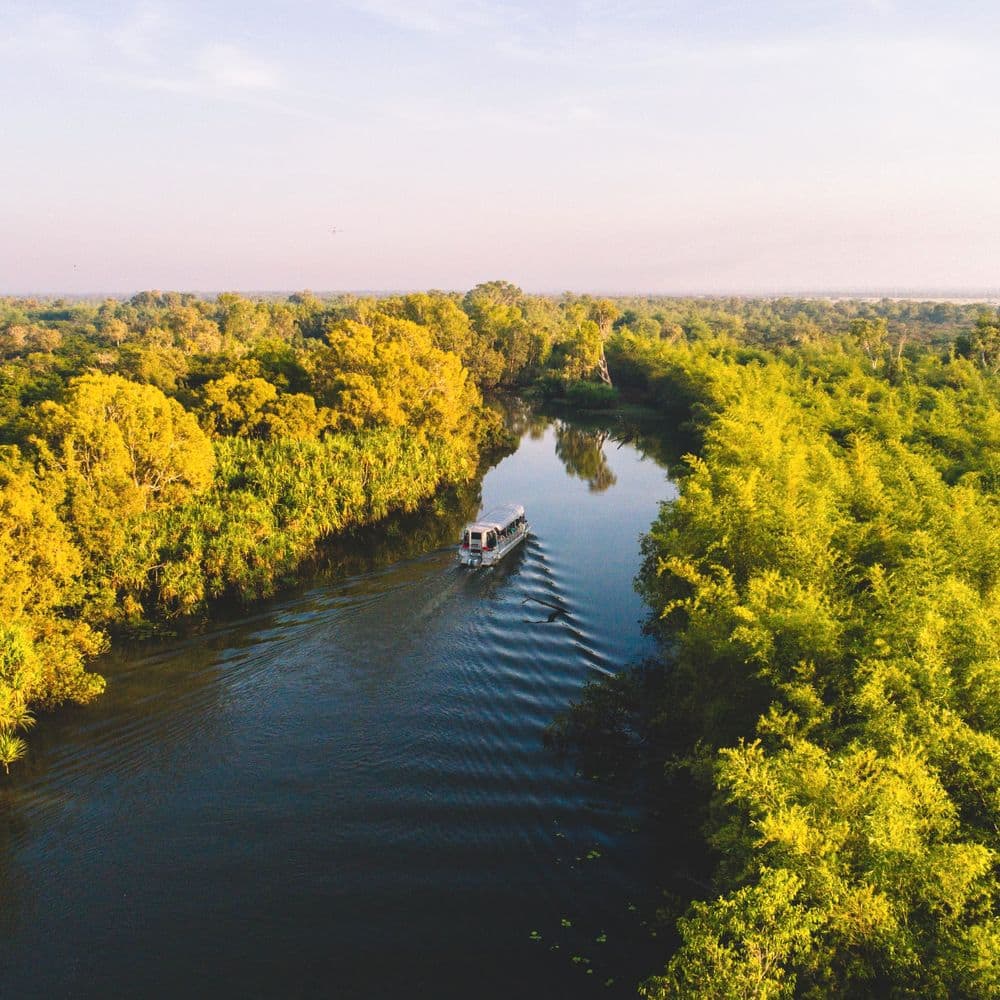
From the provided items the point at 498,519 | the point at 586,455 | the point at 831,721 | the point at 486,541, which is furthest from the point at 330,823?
the point at 586,455

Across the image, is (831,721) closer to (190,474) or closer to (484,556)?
(484,556)

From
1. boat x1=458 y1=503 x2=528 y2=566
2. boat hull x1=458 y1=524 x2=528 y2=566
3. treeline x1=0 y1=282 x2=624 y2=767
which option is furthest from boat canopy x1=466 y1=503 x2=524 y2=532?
treeline x1=0 y1=282 x2=624 y2=767

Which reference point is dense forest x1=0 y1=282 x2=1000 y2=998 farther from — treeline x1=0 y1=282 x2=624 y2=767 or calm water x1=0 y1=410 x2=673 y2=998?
calm water x1=0 y1=410 x2=673 y2=998

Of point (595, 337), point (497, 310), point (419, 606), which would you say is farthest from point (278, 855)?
point (497, 310)

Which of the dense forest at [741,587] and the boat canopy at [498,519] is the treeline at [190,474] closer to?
the dense forest at [741,587]

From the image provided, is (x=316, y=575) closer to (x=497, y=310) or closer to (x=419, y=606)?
(x=419, y=606)

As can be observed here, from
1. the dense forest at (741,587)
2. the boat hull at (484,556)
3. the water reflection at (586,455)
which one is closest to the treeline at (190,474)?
the dense forest at (741,587)

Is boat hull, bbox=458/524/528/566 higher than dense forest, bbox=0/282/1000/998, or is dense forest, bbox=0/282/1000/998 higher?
dense forest, bbox=0/282/1000/998
